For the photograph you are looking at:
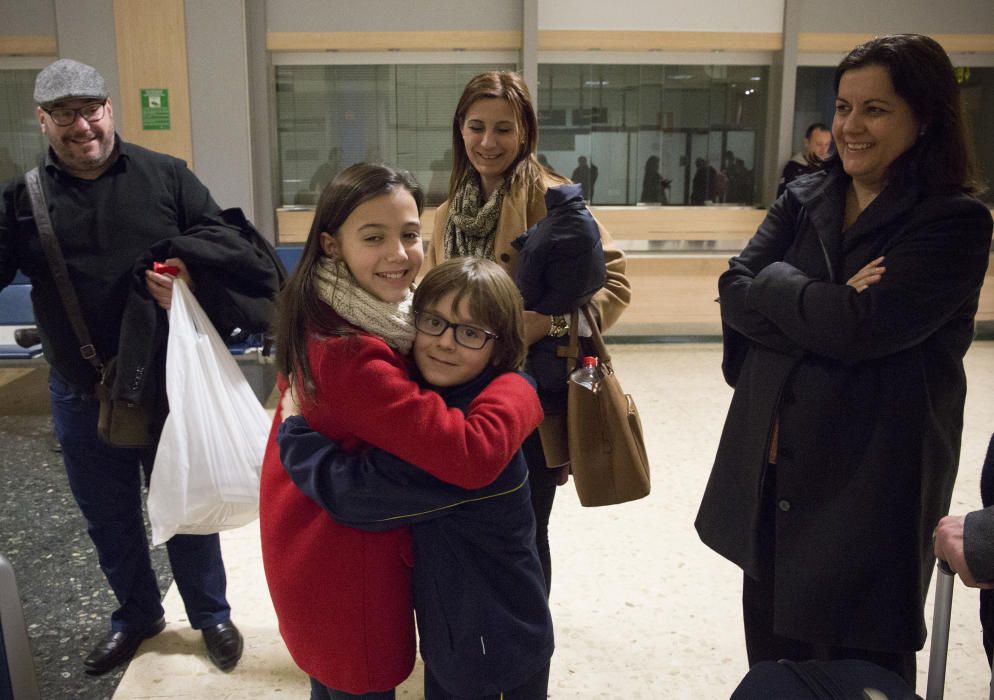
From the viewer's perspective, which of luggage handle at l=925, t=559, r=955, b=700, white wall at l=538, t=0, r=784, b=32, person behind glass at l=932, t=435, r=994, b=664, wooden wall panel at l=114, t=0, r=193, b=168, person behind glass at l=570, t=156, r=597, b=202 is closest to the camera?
person behind glass at l=932, t=435, r=994, b=664

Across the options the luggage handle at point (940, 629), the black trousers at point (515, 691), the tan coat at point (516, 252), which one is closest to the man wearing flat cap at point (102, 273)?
the tan coat at point (516, 252)

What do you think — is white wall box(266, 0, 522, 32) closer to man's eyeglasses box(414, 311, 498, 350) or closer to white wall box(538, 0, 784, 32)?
white wall box(538, 0, 784, 32)

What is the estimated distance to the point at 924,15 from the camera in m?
6.97

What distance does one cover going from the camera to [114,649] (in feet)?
8.10

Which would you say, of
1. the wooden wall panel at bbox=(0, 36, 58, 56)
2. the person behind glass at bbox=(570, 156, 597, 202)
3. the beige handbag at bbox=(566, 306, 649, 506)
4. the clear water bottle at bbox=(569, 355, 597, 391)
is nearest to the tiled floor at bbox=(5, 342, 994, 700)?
the beige handbag at bbox=(566, 306, 649, 506)

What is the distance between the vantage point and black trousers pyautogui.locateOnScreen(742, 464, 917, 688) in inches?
69.0

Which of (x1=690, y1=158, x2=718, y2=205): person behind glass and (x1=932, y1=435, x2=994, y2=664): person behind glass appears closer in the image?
(x1=932, y1=435, x2=994, y2=664): person behind glass

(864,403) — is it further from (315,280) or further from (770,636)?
(315,280)

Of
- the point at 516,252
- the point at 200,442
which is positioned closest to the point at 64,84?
the point at 200,442

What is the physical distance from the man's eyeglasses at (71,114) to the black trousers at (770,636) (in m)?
1.99

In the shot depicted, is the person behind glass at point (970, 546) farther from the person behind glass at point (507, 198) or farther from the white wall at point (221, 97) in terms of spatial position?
the white wall at point (221, 97)

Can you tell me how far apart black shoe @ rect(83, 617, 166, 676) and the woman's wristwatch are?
5.43 feet

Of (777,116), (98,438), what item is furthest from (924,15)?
(98,438)

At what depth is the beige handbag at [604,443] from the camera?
1943mm
